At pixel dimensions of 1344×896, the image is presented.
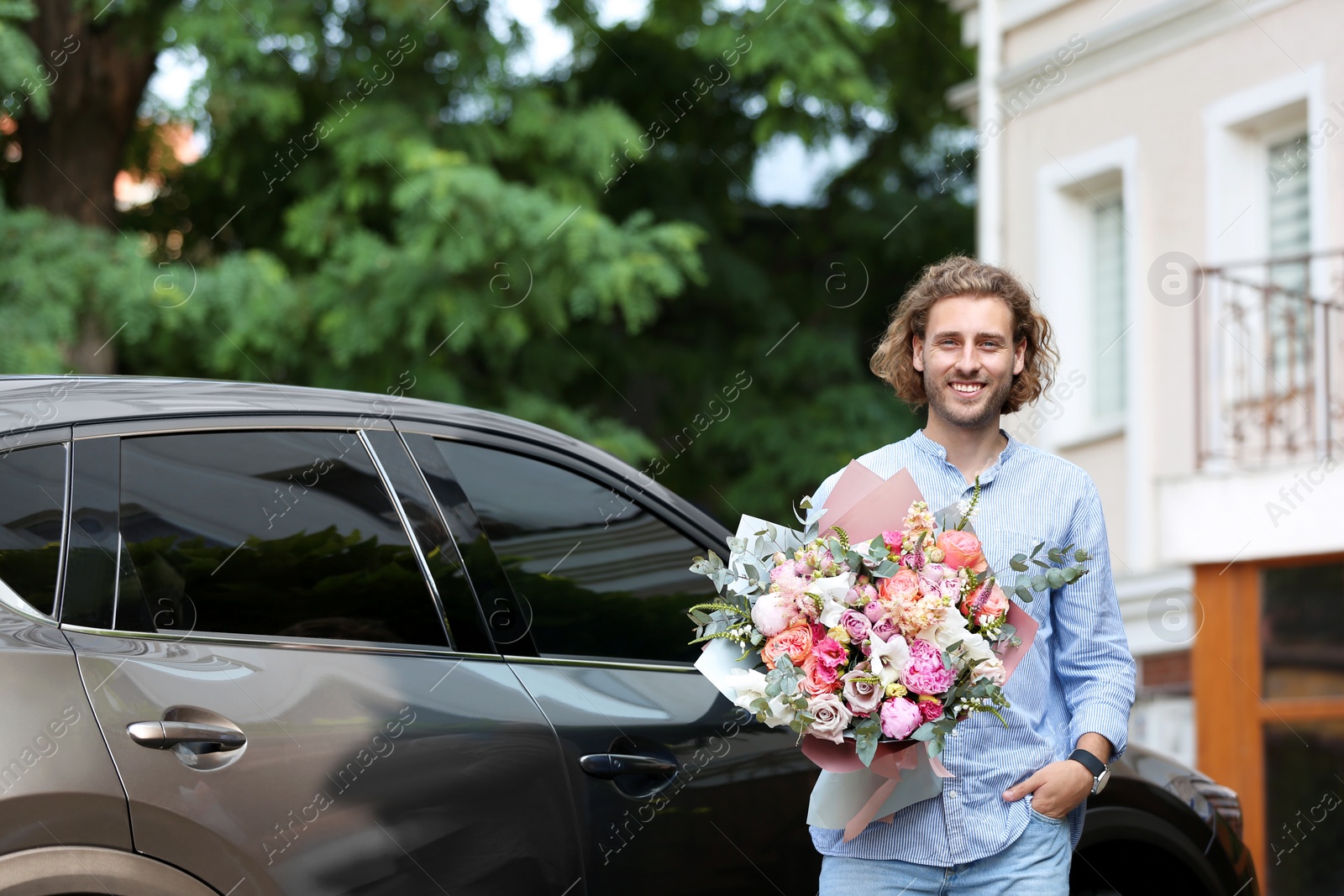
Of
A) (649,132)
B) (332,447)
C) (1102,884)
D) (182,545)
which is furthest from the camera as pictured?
(649,132)

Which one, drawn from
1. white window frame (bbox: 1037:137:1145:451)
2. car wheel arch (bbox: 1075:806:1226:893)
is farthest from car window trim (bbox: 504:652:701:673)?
white window frame (bbox: 1037:137:1145:451)

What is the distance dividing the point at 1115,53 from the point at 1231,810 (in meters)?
8.09

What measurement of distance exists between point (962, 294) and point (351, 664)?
4.66 feet

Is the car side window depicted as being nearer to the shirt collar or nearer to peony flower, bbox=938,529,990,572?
the shirt collar

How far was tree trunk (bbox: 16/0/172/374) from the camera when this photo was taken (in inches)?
467

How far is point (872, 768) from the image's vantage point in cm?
271

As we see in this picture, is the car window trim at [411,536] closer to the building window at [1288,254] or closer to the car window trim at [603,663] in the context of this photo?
the car window trim at [603,663]

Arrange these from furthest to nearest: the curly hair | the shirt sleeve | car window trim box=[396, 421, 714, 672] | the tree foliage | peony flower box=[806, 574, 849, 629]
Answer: the tree foliage
car window trim box=[396, 421, 714, 672]
the curly hair
the shirt sleeve
peony flower box=[806, 574, 849, 629]

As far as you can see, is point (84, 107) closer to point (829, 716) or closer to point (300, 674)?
point (300, 674)

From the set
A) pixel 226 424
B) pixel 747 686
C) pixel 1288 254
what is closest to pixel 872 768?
pixel 747 686

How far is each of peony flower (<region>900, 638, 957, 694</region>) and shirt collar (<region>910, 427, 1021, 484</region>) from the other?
47cm

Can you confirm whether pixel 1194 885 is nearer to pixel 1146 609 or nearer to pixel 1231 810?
pixel 1231 810

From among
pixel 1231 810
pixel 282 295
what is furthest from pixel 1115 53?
pixel 1231 810

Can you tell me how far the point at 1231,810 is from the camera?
176 inches
